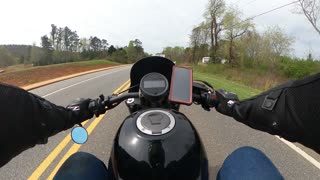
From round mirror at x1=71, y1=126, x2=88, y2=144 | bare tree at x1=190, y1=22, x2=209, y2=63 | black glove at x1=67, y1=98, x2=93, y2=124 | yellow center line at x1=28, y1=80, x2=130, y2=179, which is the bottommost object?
yellow center line at x1=28, y1=80, x2=130, y2=179

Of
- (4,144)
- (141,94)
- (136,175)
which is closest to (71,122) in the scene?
(141,94)

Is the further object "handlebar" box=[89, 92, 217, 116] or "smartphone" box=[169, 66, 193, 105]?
"handlebar" box=[89, 92, 217, 116]

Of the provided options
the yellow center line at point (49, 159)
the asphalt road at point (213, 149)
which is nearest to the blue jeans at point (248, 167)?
the asphalt road at point (213, 149)

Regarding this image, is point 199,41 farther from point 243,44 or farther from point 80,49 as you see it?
point 80,49

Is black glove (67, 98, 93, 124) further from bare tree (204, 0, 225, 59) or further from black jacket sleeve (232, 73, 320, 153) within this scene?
bare tree (204, 0, 225, 59)

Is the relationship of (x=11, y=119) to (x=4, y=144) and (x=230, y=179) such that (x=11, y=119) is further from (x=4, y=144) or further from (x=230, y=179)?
(x=230, y=179)

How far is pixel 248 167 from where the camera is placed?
1.94 meters

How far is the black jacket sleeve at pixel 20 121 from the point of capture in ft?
4.86

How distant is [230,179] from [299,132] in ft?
1.72

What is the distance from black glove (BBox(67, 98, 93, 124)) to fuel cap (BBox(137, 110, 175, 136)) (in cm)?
64

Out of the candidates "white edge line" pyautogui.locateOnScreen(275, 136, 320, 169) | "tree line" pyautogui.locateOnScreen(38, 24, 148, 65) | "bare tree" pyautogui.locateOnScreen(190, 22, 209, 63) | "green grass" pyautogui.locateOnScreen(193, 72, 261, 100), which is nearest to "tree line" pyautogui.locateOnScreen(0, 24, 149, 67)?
"tree line" pyautogui.locateOnScreen(38, 24, 148, 65)

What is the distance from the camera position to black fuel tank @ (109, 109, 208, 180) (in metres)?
1.77

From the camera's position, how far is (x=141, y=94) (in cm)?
256

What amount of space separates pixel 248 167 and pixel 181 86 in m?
0.79
